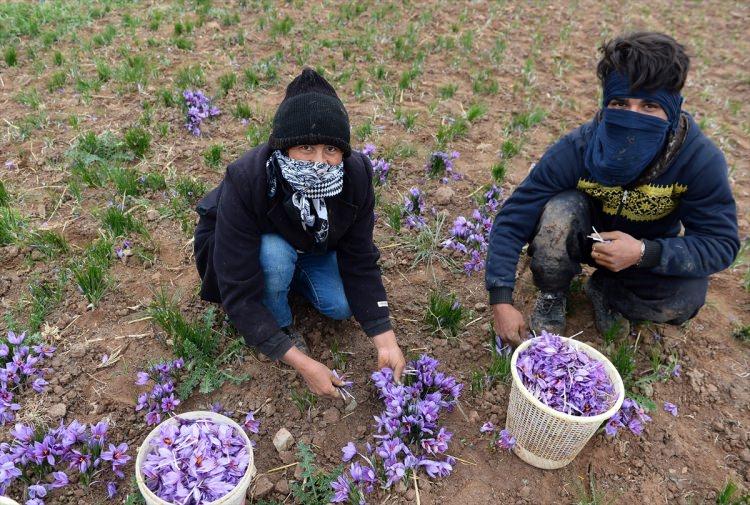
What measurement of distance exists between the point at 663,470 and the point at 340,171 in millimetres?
2193

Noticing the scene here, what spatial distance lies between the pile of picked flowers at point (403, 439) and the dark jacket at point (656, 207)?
62cm

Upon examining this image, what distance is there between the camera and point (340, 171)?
2.71 metres

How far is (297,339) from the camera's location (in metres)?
3.27

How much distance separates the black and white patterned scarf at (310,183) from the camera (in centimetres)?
259

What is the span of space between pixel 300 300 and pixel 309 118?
148 centimetres

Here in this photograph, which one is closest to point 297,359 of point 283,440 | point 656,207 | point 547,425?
point 283,440

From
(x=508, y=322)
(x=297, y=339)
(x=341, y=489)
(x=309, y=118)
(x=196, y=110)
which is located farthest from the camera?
(x=196, y=110)

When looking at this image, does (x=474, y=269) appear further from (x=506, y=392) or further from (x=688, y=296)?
(x=688, y=296)

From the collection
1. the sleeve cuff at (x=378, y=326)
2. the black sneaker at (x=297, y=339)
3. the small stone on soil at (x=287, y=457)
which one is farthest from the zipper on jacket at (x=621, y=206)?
the small stone on soil at (x=287, y=457)

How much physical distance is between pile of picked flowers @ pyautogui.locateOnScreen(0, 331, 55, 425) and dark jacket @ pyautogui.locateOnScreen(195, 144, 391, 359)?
920 mm

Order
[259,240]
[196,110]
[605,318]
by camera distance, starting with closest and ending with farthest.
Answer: [259,240]
[605,318]
[196,110]

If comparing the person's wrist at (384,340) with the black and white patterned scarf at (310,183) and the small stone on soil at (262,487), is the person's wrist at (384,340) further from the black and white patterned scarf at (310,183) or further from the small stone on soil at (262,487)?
the small stone on soil at (262,487)

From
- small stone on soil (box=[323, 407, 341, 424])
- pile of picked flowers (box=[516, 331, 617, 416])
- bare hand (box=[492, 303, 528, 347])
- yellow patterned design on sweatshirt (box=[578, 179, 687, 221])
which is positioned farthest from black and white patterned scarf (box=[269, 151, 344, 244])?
yellow patterned design on sweatshirt (box=[578, 179, 687, 221])

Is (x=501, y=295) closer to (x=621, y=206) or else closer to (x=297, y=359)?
(x=621, y=206)
